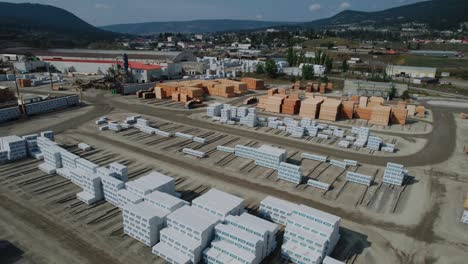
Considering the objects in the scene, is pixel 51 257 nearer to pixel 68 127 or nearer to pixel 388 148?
pixel 68 127

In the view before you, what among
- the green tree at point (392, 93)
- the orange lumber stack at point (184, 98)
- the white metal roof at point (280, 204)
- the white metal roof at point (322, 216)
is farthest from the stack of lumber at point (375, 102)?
the white metal roof at point (322, 216)

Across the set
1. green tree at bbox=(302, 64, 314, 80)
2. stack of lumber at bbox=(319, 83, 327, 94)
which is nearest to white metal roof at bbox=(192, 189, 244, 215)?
stack of lumber at bbox=(319, 83, 327, 94)

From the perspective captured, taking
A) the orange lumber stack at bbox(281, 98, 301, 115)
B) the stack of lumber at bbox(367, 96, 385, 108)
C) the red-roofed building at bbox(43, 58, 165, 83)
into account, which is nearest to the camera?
the orange lumber stack at bbox(281, 98, 301, 115)

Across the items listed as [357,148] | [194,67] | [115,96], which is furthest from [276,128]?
[194,67]

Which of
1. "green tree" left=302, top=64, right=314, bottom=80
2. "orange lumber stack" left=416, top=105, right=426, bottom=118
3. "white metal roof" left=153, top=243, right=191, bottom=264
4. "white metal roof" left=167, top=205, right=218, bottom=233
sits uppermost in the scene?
"green tree" left=302, top=64, right=314, bottom=80

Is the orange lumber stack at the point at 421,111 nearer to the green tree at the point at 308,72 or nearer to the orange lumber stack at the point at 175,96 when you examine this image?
the green tree at the point at 308,72

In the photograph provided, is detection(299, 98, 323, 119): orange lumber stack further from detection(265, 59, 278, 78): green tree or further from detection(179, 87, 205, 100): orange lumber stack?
detection(265, 59, 278, 78): green tree
